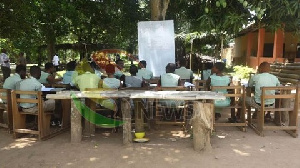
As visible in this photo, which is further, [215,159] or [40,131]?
[40,131]

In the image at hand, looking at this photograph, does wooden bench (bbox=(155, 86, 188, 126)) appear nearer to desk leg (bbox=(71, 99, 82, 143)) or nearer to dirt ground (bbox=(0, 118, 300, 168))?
dirt ground (bbox=(0, 118, 300, 168))

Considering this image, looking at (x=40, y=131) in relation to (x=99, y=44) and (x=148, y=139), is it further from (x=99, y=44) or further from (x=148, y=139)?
(x=99, y=44)

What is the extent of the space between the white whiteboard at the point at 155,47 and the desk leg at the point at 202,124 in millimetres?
4276

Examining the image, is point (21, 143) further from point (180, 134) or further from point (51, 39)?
point (51, 39)

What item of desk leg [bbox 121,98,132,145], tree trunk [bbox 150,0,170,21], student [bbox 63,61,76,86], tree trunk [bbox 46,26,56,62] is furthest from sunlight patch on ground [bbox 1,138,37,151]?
tree trunk [bbox 46,26,56,62]

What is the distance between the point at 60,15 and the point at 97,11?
250 centimetres

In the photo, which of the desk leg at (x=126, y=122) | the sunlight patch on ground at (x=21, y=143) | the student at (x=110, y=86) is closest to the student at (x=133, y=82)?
the student at (x=110, y=86)

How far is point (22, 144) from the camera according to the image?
4.94 meters

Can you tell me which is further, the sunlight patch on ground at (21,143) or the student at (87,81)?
the student at (87,81)

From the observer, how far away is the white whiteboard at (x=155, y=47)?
28.3 feet

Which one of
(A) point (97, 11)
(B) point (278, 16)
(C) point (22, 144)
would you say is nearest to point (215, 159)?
(B) point (278, 16)

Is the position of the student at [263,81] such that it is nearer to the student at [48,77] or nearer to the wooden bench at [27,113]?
the wooden bench at [27,113]

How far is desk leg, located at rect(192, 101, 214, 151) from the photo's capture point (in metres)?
4.46

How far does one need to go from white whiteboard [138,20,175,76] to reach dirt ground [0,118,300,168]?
11.5 feet
